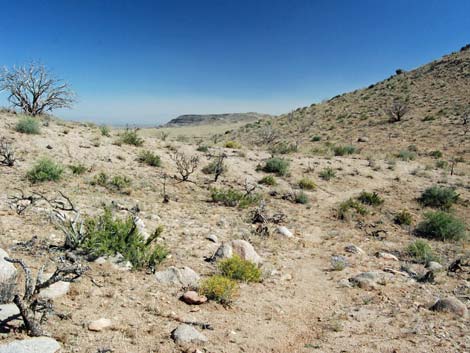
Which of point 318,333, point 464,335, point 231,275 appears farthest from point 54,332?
point 464,335

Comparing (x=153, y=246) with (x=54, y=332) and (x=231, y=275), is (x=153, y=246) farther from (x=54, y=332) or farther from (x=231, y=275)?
(x=54, y=332)

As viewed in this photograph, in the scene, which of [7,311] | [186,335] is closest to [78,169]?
[7,311]

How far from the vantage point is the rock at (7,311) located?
332 cm

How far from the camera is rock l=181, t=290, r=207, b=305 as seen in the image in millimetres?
4395

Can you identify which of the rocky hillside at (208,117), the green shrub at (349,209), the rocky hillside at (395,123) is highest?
the rocky hillside at (208,117)

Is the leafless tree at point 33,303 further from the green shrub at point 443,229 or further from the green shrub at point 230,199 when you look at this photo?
the green shrub at point 443,229

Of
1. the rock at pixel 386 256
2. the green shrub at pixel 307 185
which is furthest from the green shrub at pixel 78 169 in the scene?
the rock at pixel 386 256

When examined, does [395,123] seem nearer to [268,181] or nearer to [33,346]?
[268,181]

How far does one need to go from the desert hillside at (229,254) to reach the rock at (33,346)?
0.04 m

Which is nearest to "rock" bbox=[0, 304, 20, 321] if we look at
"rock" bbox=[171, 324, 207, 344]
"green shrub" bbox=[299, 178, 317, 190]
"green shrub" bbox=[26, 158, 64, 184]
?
"rock" bbox=[171, 324, 207, 344]

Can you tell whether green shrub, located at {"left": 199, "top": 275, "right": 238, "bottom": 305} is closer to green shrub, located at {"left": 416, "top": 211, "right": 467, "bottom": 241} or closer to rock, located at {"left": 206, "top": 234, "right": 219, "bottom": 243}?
rock, located at {"left": 206, "top": 234, "right": 219, "bottom": 243}

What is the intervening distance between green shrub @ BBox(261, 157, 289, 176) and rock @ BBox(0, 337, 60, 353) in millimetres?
11109

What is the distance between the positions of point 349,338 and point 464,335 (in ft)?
4.70

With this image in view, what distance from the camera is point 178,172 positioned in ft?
39.2
